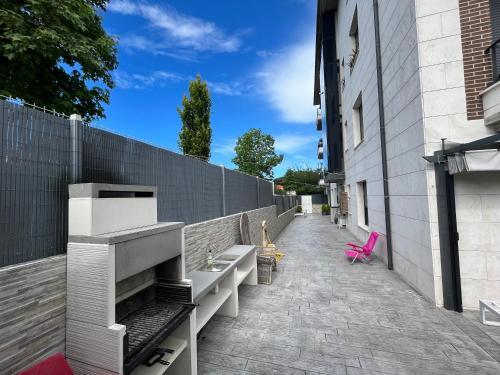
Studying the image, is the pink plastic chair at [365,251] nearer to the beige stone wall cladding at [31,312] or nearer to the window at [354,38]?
the beige stone wall cladding at [31,312]

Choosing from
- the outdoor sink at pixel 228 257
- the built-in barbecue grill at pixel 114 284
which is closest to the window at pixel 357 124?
the outdoor sink at pixel 228 257

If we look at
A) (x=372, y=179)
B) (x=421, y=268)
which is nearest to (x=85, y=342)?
(x=421, y=268)

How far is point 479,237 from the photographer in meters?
3.73

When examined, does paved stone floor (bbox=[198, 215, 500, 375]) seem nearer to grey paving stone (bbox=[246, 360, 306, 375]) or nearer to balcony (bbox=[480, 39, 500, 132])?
grey paving stone (bbox=[246, 360, 306, 375])

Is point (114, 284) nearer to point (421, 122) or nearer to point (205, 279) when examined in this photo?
point (205, 279)

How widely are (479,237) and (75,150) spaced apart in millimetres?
5555

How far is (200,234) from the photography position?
12.8 feet

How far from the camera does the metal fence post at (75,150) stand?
1.90m

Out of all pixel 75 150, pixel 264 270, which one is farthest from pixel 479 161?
pixel 75 150

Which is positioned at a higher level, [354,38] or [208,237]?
[354,38]

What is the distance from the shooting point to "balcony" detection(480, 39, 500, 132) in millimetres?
3457

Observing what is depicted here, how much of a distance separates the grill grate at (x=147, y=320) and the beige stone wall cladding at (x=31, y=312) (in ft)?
1.53

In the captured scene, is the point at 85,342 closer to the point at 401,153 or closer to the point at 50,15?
the point at 401,153

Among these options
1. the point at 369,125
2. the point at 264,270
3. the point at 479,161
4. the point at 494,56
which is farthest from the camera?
the point at 369,125
